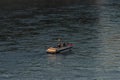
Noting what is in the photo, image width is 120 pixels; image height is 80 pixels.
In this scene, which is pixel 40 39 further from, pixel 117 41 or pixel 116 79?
pixel 116 79

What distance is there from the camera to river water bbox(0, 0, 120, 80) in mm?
96312

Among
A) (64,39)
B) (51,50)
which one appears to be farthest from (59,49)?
(64,39)

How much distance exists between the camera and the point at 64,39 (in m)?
132

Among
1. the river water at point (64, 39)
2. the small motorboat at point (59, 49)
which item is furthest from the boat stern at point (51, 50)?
the river water at point (64, 39)

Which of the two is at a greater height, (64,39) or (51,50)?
(64,39)

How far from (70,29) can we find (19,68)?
168 feet

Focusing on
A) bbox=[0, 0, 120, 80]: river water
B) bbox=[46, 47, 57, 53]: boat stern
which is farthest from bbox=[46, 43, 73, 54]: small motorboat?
bbox=[0, 0, 120, 80]: river water

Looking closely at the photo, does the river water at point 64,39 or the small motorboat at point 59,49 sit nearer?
the river water at point 64,39

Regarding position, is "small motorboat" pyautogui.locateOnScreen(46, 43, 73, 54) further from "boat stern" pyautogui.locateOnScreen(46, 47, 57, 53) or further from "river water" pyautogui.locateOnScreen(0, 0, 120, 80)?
"river water" pyautogui.locateOnScreen(0, 0, 120, 80)

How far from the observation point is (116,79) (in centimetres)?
9000

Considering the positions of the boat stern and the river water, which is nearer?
the river water

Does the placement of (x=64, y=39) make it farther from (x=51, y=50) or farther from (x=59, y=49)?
(x=51, y=50)

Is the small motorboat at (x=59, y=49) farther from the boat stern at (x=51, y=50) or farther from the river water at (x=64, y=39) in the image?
the river water at (x=64, y=39)

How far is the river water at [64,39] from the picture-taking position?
96312 mm
